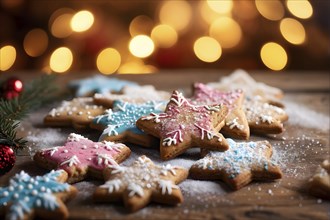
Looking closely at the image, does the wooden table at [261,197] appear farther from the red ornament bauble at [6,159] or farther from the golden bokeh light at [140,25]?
the golden bokeh light at [140,25]

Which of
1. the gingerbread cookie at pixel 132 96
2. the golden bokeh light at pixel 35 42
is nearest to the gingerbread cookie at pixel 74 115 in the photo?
the gingerbread cookie at pixel 132 96

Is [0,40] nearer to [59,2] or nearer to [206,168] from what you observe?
[59,2]

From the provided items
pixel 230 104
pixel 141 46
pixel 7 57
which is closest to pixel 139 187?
pixel 230 104

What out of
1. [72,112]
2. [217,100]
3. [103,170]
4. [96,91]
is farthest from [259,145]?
[96,91]

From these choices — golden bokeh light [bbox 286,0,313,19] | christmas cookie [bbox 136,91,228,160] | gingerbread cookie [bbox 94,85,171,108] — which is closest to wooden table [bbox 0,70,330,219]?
christmas cookie [bbox 136,91,228,160]

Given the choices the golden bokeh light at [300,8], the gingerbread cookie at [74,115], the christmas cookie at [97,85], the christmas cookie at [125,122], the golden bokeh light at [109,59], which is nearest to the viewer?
the christmas cookie at [125,122]

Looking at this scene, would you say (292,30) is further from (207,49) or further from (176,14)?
(176,14)

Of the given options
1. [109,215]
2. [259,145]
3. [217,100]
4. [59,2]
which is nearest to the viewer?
[109,215]
